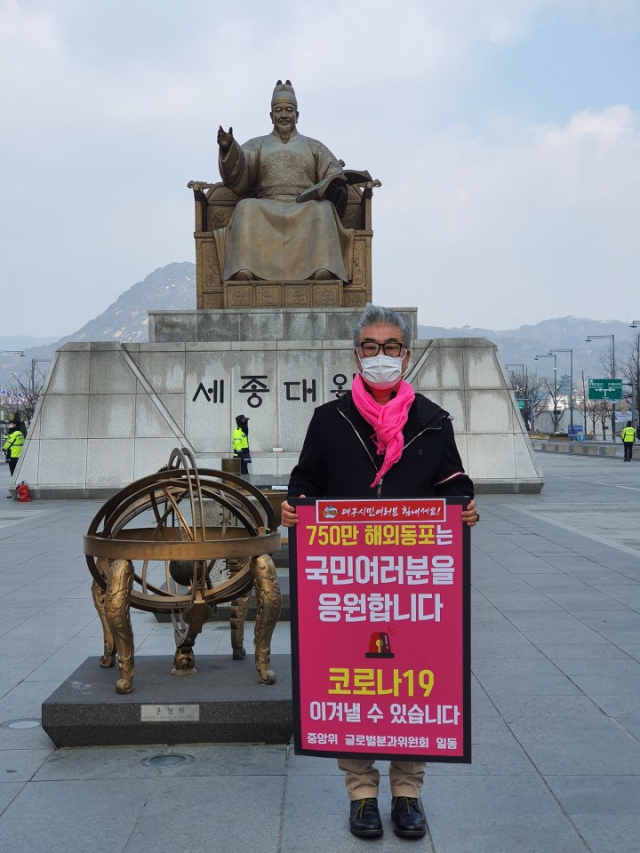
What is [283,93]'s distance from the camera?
55.3 ft

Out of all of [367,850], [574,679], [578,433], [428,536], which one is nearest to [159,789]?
[367,850]

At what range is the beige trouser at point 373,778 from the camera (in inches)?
130

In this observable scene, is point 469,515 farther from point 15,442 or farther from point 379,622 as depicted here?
point 15,442

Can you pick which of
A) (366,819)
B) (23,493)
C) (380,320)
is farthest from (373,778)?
(23,493)

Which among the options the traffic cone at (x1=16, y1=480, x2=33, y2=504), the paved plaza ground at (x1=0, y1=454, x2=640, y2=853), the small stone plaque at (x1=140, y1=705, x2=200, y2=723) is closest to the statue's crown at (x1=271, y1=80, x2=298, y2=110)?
the traffic cone at (x1=16, y1=480, x2=33, y2=504)

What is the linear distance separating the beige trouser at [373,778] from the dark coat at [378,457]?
3.06 ft

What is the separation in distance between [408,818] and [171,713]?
126 centimetres

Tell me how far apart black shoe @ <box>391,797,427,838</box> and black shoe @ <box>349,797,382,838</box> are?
0.06 meters

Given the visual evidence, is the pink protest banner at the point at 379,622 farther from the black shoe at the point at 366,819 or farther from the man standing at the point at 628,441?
the man standing at the point at 628,441

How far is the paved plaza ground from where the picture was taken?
3.22m

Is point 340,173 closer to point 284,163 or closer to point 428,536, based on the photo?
point 284,163

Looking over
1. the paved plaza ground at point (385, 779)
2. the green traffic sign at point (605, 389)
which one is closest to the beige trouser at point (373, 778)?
the paved plaza ground at point (385, 779)

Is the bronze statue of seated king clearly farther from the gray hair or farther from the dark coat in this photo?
the dark coat

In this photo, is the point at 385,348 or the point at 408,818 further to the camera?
the point at 385,348
